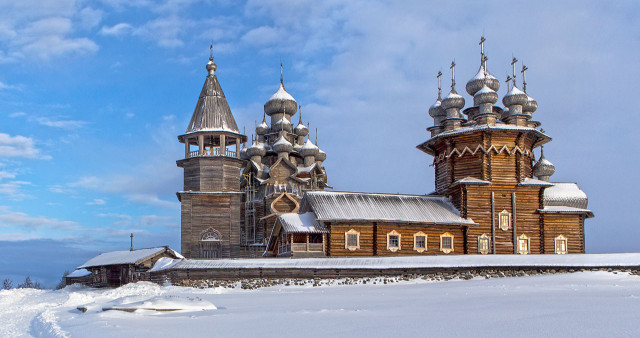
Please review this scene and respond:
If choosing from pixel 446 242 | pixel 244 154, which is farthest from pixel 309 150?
pixel 446 242

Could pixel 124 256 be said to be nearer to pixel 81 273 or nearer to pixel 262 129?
pixel 81 273

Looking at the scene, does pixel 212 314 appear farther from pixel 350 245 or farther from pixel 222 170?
pixel 222 170

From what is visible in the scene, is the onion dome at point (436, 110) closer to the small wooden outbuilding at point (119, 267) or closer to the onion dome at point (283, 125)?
the onion dome at point (283, 125)

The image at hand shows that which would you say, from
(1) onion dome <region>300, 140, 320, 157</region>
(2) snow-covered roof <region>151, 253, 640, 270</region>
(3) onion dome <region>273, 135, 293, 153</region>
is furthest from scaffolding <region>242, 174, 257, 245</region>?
(2) snow-covered roof <region>151, 253, 640, 270</region>

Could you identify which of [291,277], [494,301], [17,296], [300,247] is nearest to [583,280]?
[494,301]

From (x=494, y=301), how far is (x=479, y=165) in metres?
22.6

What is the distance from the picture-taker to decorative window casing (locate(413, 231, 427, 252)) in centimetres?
3478

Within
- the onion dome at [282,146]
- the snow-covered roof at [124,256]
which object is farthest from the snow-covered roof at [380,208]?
the onion dome at [282,146]

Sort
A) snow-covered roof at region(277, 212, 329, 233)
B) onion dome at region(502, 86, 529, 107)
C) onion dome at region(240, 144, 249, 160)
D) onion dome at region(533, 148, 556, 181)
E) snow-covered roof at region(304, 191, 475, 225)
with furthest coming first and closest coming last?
onion dome at region(240, 144, 249, 160) → onion dome at region(533, 148, 556, 181) → onion dome at region(502, 86, 529, 107) → snow-covered roof at region(304, 191, 475, 225) → snow-covered roof at region(277, 212, 329, 233)

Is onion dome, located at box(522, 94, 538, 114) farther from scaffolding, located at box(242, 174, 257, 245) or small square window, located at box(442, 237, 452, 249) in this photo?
scaffolding, located at box(242, 174, 257, 245)

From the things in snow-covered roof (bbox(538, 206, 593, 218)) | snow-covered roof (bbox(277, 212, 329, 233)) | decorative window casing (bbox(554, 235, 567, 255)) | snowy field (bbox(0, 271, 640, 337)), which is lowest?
snowy field (bbox(0, 271, 640, 337))

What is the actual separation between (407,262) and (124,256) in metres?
A: 18.2

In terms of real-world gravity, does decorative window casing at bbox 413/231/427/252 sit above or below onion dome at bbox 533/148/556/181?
below

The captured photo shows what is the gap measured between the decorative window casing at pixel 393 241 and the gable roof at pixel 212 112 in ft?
53.2
